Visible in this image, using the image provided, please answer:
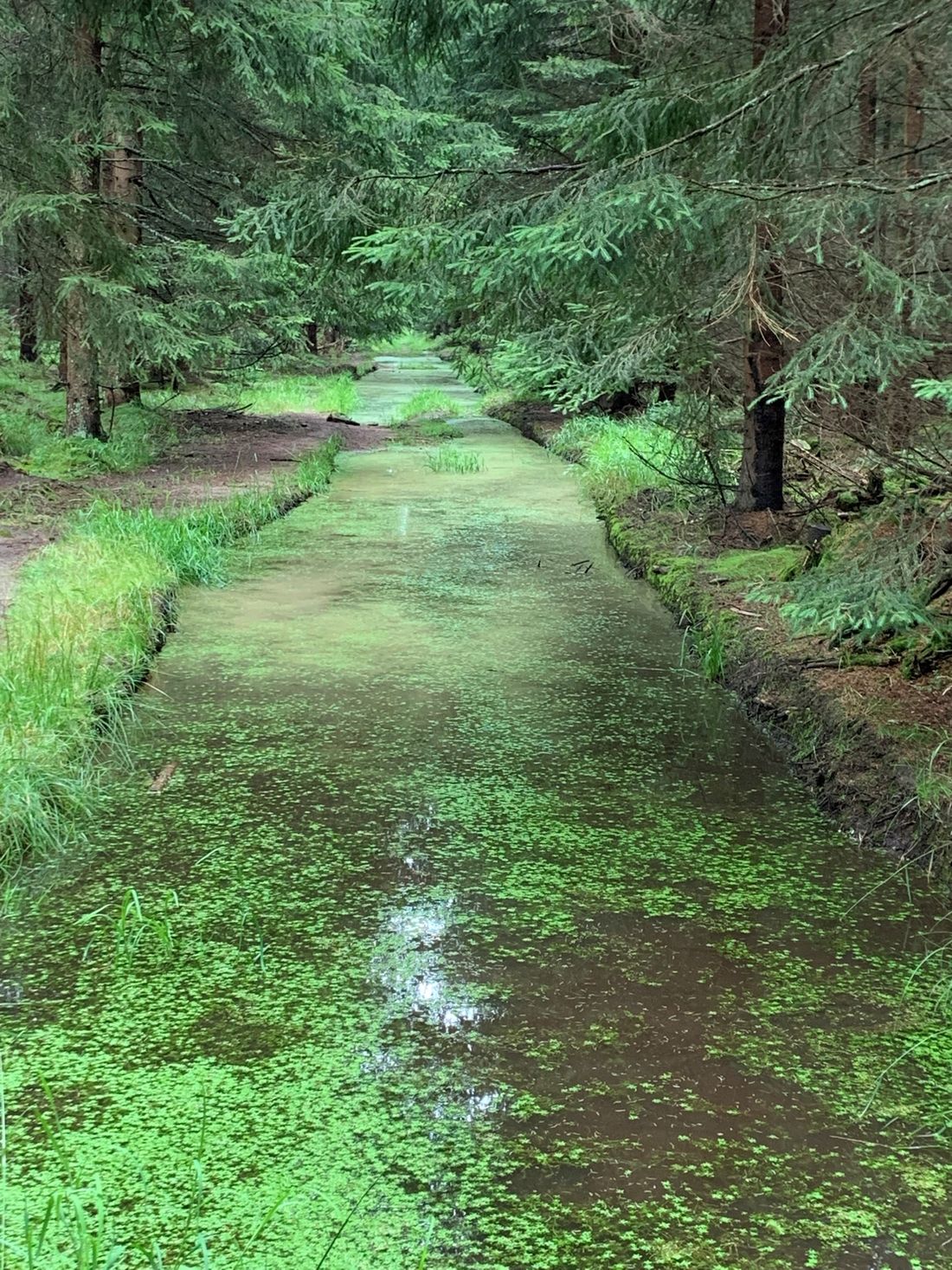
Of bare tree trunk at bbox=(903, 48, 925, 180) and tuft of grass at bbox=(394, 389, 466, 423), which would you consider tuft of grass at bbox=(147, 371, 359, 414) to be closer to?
tuft of grass at bbox=(394, 389, 466, 423)

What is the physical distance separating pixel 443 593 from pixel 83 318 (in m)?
4.53

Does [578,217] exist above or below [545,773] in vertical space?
above

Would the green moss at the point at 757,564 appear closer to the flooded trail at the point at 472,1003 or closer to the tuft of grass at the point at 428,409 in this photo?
the flooded trail at the point at 472,1003

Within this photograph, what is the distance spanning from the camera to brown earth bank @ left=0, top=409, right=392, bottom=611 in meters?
6.76

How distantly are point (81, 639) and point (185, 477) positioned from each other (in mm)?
5105

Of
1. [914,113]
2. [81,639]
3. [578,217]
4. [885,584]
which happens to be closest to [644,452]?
[914,113]

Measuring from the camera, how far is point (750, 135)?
4352 mm

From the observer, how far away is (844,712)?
11.7ft

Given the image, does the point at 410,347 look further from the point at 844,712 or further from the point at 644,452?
the point at 844,712

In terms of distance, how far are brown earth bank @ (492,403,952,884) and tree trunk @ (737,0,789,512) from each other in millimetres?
663

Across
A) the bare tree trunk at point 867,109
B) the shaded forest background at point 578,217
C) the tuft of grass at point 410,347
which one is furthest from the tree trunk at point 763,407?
the tuft of grass at point 410,347

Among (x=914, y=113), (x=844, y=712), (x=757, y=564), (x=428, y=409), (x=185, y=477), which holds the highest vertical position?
(x=914, y=113)

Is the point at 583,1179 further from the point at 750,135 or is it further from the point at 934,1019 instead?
the point at 750,135

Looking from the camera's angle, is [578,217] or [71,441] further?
[71,441]
